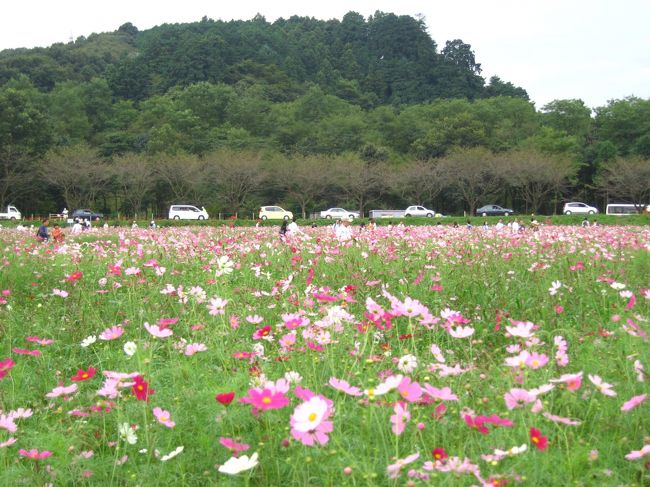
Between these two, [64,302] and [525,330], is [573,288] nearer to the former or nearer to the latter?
[525,330]

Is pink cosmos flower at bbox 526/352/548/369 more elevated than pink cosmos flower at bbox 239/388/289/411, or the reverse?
pink cosmos flower at bbox 526/352/548/369

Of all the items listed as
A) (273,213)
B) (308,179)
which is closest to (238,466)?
(273,213)

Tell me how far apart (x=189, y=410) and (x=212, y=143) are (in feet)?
144

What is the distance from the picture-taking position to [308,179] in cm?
3712

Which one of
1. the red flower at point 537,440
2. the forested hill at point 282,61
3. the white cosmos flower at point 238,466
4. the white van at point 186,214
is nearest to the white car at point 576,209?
the white van at point 186,214

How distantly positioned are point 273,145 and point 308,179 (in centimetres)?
1056

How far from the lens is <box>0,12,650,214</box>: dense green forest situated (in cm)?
3678

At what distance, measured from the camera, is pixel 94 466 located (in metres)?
2.21

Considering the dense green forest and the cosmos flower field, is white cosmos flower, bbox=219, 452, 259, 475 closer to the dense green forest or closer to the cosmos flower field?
the cosmos flower field

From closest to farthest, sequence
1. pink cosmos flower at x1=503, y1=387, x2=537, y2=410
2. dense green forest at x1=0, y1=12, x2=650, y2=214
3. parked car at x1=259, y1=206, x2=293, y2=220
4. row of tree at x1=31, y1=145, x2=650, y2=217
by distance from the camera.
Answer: pink cosmos flower at x1=503, y1=387, x2=537, y2=410, parked car at x1=259, y1=206, x2=293, y2=220, row of tree at x1=31, y1=145, x2=650, y2=217, dense green forest at x1=0, y1=12, x2=650, y2=214


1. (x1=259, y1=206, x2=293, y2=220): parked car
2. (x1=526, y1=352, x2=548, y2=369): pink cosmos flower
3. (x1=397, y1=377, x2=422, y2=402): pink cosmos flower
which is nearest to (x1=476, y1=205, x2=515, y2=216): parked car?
(x1=259, y1=206, x2=293, y2=220): parked car

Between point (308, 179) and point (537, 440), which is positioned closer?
point (537, 440)

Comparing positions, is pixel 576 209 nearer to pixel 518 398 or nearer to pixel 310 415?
pixel 518 398

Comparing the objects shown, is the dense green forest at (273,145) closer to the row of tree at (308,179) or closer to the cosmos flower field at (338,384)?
the row of tree at (308,179)
